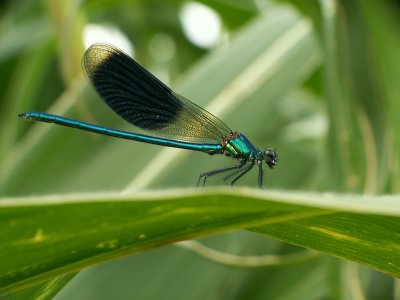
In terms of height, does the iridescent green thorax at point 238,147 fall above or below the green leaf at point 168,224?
above

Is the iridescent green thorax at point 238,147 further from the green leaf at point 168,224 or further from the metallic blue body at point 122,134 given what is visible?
the green leaf at point 168,224

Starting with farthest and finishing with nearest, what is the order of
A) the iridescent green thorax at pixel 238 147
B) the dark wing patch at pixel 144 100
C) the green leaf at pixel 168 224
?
the iridescent green thorax at pixel 238 147, the dark wing patch at pixel 144 100, the green leaf at pixel 168 224

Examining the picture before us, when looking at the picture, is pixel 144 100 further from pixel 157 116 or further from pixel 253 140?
pixel 253 140

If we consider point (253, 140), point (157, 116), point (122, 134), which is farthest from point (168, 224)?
point (253, 140)

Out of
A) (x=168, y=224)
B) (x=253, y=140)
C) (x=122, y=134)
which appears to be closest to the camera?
(x=168, y=224)

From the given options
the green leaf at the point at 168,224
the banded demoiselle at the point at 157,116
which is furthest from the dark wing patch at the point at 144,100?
the green leaf at the point at 168,224

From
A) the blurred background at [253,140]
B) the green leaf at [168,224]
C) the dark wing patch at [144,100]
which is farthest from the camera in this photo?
the dark wing patch at [144,100]

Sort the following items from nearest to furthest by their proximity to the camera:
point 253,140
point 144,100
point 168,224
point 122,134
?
point 168,224, point 122,134, point 144,100, point 253,140

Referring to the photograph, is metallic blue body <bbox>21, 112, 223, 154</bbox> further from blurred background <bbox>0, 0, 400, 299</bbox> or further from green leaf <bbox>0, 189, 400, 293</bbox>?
green leaf <bbox>0, 189, 400, 293</bbox>

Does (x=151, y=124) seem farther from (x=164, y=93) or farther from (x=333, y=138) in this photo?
(x=333, y=138)
